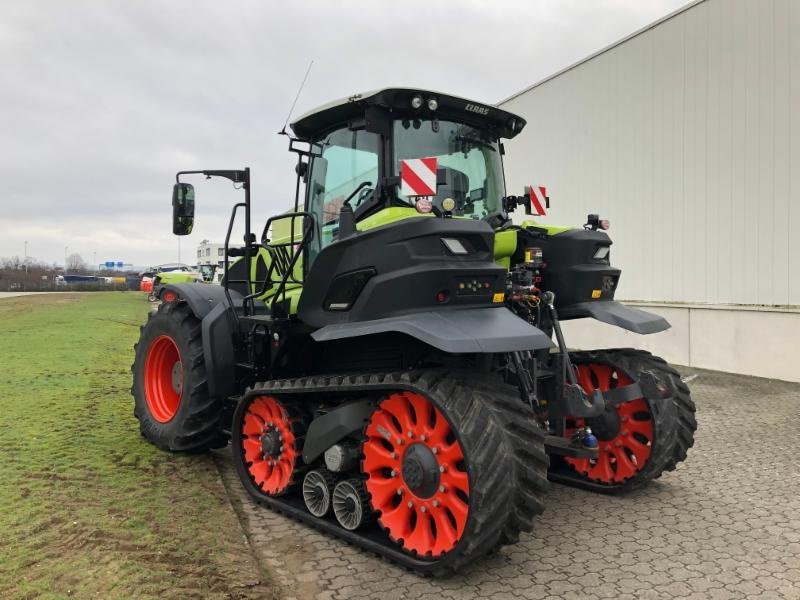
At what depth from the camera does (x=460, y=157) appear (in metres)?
4.43

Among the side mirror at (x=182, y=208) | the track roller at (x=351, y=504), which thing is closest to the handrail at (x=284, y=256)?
the side mirror at (x=182, y=208)

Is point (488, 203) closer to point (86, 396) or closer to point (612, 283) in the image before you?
point (612, 283)

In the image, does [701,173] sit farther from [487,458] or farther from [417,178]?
[487,458]

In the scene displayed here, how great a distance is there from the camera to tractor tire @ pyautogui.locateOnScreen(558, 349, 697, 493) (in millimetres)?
4562

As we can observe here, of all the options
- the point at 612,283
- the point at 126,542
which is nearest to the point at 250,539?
the point at 126,542

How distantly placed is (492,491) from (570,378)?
1.30 meters

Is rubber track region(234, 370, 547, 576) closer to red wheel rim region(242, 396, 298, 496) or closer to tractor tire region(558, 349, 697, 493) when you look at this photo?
red wheel rim region(242, 396, 298, 496)

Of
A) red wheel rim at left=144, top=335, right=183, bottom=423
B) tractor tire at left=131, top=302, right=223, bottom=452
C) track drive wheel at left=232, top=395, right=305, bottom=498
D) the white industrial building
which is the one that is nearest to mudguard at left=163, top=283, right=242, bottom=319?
tractor tire at left=131, top=302, right=223, bottom=452

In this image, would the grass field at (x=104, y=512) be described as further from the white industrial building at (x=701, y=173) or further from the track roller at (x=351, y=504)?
the white industrial building at (x=701, y=173)

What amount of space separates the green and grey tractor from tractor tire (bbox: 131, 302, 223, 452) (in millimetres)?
20

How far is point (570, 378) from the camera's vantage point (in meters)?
4.14

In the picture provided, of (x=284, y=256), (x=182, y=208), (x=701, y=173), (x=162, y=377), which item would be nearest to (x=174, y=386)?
(x=162, y=377)

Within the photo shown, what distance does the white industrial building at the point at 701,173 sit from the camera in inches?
379

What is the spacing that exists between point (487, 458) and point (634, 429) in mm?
2148
